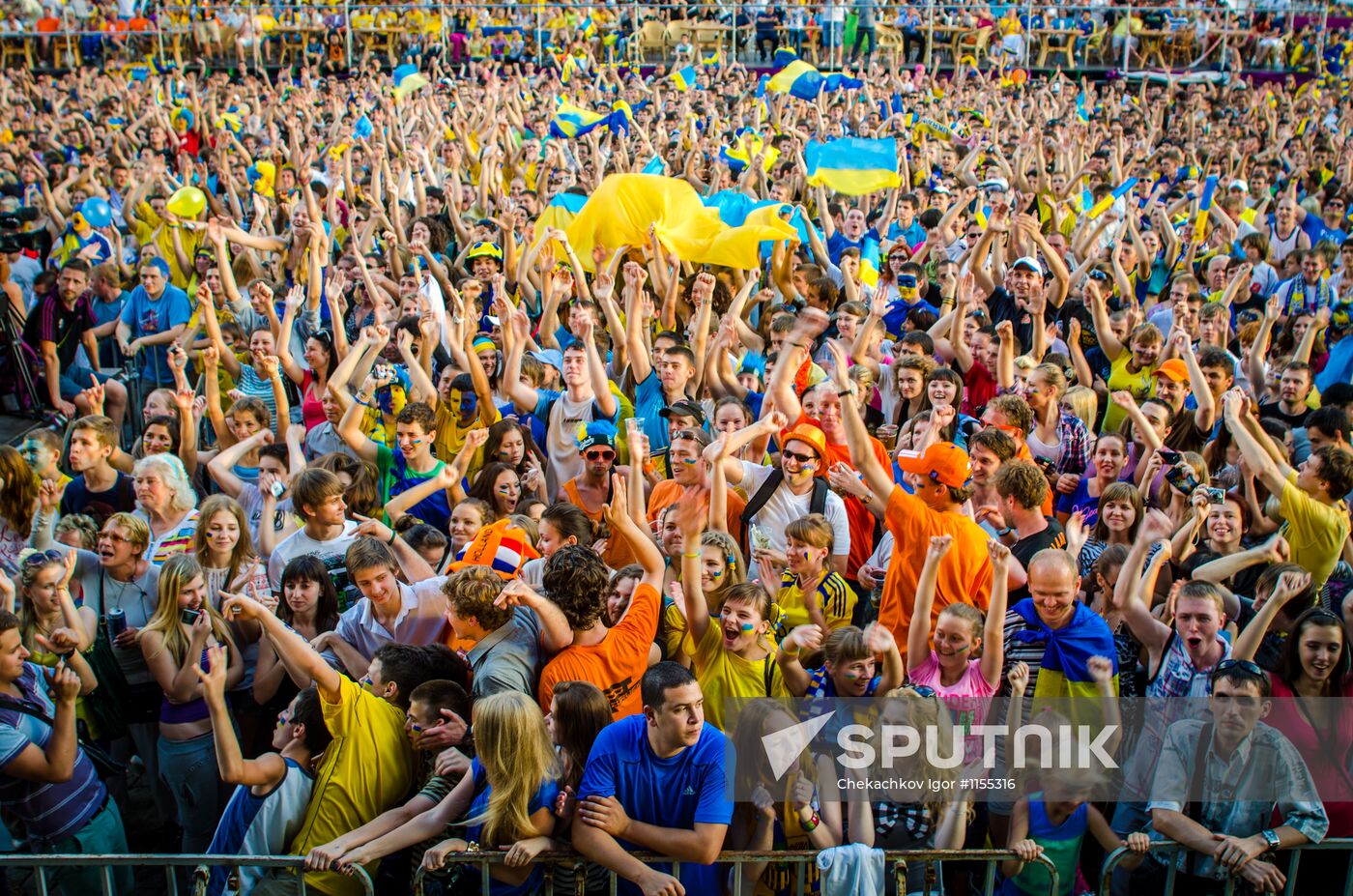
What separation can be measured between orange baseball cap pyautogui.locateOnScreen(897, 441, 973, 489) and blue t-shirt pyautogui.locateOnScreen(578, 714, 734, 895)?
1.52 metres

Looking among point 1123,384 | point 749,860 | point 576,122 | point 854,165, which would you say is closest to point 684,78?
point 576,122

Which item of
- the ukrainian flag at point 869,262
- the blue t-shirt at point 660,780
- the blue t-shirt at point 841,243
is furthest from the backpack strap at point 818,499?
the blue t-shirt at point 841,243

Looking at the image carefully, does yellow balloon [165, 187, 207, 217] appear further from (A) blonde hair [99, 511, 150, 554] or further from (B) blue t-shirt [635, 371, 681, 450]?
(A) blonde hair [99, 511, 150, 554]

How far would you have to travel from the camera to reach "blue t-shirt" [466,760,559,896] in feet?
10.7

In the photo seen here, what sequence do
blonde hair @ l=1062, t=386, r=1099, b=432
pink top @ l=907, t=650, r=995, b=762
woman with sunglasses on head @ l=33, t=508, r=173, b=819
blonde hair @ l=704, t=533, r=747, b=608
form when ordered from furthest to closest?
blonde hair @ l=1062, t=386, r=1099, b=432 → woman with sunglasses on head @ l=33, t=508, r=173, b=819 → blonde hair @ l=704, t=533, r=747, b=608 → pink top @ l=907, t=650, r=995, b=762

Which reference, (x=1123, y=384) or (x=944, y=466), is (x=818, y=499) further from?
(x=1123, y=384)

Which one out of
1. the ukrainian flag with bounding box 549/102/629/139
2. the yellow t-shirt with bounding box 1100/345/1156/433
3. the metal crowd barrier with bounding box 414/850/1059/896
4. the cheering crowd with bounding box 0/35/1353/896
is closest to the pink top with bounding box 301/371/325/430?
the cheering crowd with bounding box 0/35/1353/896

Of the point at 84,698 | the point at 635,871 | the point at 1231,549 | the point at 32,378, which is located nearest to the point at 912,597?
the point at 1231,549

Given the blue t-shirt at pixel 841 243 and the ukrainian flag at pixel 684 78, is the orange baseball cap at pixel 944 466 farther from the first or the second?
the ukrainian flag at pixel 684 78

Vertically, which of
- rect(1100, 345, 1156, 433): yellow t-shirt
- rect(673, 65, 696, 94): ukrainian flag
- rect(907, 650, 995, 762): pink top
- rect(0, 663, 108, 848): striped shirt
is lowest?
rect(0, 663, 108, 848): striped shirt

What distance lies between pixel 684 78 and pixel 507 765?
48.7ft

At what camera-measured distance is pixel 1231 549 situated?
4586mm

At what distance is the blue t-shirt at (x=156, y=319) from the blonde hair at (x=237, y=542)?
3.54 metres

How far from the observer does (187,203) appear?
941 cm
